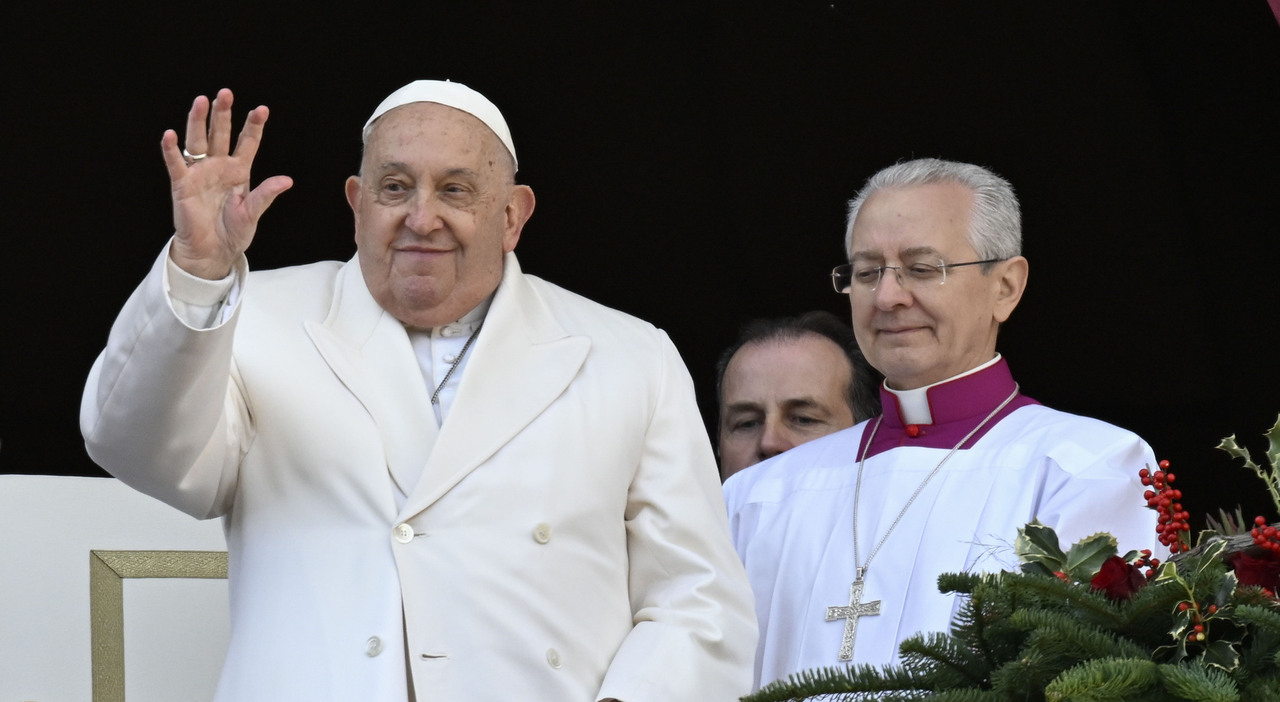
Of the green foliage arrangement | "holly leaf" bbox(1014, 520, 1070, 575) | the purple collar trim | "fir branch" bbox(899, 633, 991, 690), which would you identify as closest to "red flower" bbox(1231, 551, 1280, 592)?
the green foliage arrangement

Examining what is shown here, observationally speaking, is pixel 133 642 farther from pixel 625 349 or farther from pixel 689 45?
pixel 689 45

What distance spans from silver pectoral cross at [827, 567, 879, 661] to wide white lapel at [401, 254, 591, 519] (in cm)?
93

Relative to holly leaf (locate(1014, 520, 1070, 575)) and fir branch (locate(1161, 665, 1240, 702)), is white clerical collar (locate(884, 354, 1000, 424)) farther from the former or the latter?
fir branch (locate(1161, 665, 1240, 702))

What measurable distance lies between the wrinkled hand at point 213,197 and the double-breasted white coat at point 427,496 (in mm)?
60

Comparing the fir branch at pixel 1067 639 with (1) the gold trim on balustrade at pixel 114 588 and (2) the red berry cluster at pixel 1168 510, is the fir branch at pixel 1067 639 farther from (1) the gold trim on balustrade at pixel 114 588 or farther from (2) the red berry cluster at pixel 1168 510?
(1) the gold trim on balustrade at pixel 114 588

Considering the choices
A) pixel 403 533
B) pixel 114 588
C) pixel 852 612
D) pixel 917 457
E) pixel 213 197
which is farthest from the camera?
pixel 917 457

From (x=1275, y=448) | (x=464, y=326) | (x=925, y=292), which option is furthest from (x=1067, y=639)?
(x=925, y=292)

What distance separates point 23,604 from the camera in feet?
11.9

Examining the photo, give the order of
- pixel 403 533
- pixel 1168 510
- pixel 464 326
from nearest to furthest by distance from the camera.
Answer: pixel 1168 510
pixel 403 533
pixel 464 326

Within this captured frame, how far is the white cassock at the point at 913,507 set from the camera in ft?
12.6

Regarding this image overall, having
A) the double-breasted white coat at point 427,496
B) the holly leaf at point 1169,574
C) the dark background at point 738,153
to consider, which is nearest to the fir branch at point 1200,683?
the holly leaf at point 1169,574

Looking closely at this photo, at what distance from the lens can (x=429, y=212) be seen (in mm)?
3312

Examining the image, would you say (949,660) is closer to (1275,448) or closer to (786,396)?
(1275,448)

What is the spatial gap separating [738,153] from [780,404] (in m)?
1.41
